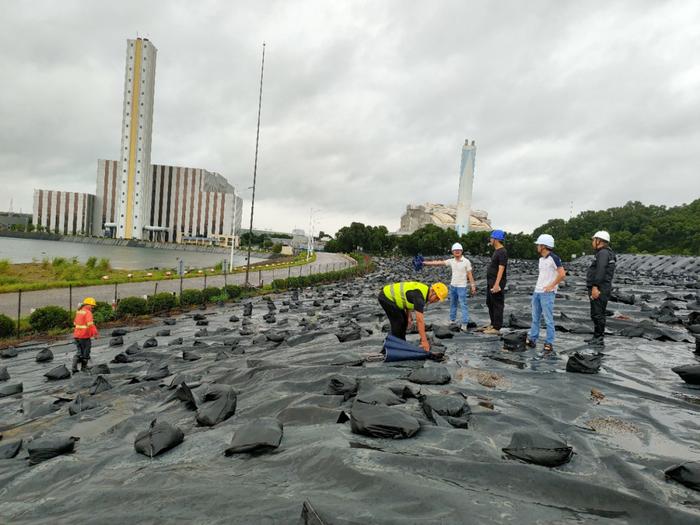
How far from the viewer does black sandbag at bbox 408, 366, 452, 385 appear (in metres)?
6.51

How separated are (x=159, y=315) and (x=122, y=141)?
134 metres

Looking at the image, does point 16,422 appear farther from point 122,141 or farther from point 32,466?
point 122,141

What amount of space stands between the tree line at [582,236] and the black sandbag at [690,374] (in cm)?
9225

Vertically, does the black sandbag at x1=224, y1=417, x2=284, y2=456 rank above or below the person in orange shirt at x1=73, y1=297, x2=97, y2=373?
above

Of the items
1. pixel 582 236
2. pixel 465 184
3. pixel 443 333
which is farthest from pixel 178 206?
pixel 443 333

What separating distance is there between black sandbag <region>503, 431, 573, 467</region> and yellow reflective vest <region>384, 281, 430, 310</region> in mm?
3473

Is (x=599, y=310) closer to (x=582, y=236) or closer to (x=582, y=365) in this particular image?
(x=582, y=365)

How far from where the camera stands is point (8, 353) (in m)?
12.8

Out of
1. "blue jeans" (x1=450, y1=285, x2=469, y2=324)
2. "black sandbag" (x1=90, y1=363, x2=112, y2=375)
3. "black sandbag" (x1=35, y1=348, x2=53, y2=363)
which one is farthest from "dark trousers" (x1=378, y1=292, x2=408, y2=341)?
"black sandbag" (x1=35, y1=348, x2=53, y2=363)

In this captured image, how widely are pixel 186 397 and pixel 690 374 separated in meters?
7.37

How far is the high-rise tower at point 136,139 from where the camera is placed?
131125mm

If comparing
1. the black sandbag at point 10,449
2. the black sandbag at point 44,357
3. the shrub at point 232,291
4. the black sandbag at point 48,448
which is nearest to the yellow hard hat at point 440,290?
the black sandbag at point 48,448

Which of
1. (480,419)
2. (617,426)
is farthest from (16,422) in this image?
(617,426)

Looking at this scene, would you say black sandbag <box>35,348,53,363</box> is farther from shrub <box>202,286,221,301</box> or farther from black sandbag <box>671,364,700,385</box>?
black sandbag <box>671,364,700,385</box>
